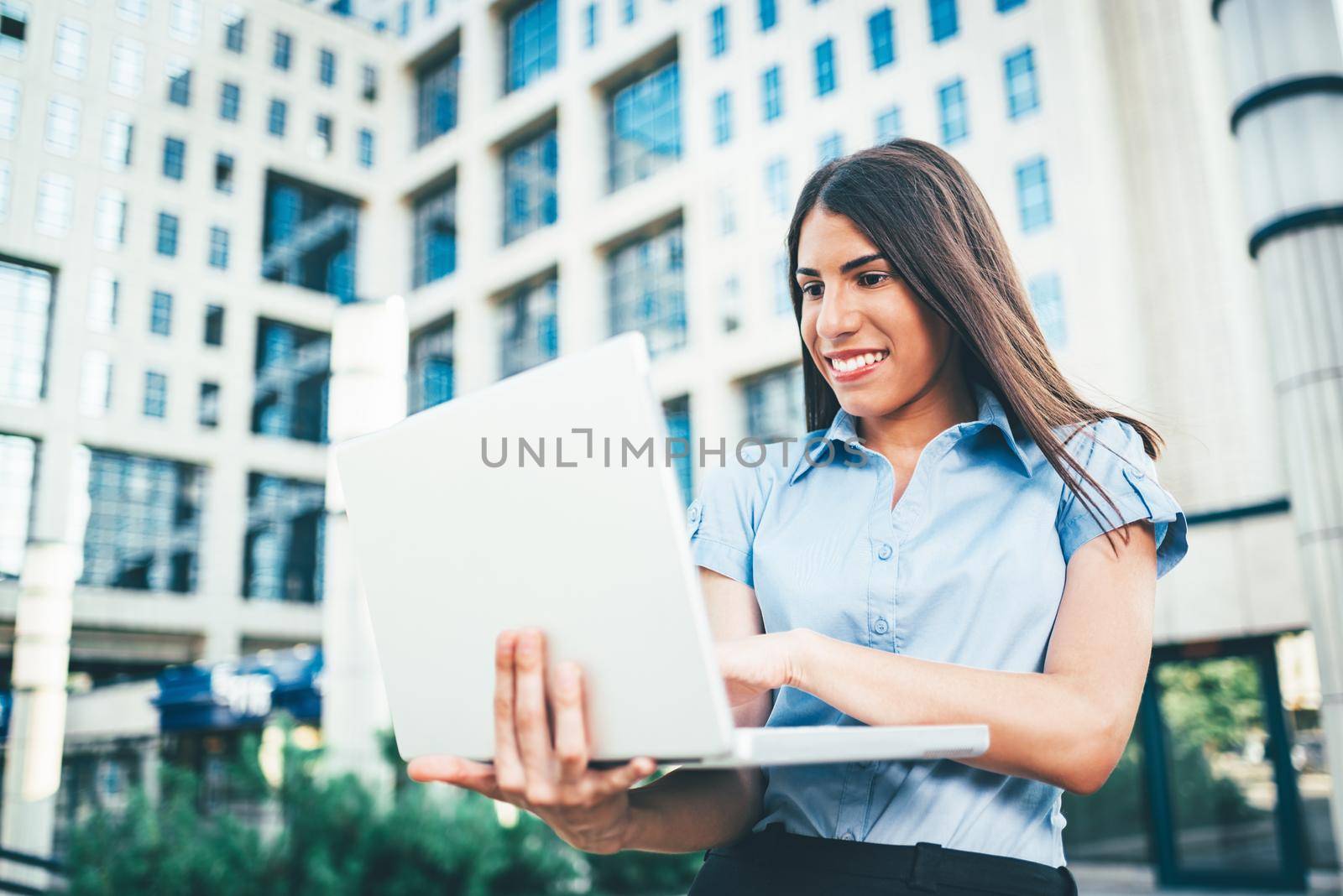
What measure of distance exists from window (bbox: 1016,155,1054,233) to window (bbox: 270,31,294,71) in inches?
716

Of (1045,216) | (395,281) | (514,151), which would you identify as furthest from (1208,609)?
(395,281)

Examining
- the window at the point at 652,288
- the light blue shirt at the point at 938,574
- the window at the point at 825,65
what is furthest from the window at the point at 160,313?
the light blue shirt at the point at 938,574

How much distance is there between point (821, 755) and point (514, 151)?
1017 inches

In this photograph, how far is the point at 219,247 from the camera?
25938mm

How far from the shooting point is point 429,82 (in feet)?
92.5

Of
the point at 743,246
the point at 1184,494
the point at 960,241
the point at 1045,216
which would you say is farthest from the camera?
the point at 743,246

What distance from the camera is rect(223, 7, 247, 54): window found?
82.1 ft

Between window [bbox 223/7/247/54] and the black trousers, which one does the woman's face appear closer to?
the black trousers

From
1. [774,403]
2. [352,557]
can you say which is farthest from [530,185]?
[352,557]

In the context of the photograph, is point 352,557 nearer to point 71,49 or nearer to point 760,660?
point 760,660

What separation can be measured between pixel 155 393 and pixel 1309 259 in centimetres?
2444

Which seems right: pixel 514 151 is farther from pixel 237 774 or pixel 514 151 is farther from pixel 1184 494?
pixel 237 774

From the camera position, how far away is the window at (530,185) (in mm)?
24266

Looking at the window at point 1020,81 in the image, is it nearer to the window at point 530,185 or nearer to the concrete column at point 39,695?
the window at point 530,185
